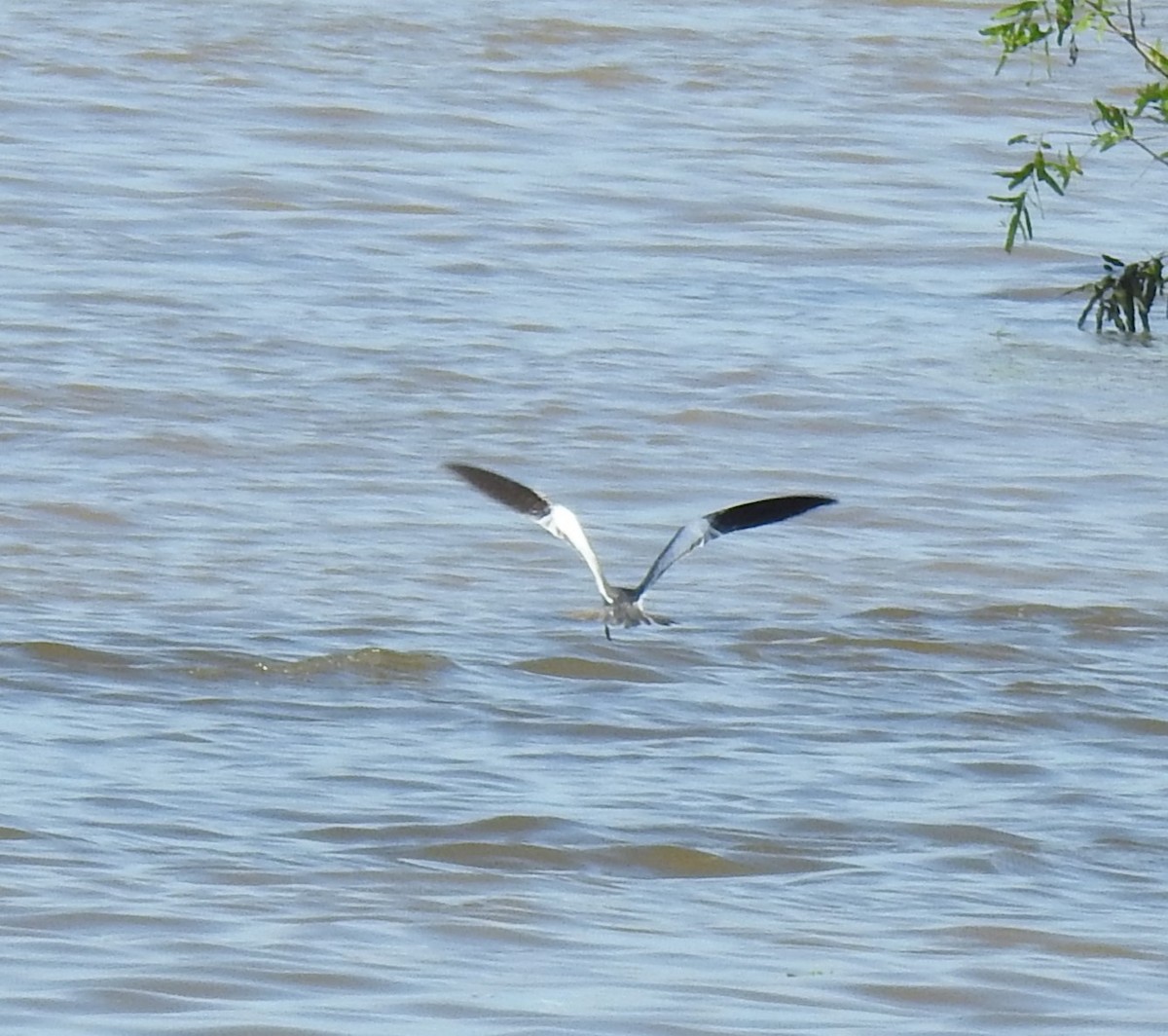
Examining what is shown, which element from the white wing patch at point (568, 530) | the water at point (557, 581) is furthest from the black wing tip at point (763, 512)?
the water at point (557, 581)

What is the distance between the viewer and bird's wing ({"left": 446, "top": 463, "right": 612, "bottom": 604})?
5.92 meters

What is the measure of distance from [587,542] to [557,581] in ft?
7.74

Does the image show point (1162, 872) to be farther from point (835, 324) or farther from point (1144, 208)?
point (1144, 208)

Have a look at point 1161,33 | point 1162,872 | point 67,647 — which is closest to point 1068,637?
point 1162,872

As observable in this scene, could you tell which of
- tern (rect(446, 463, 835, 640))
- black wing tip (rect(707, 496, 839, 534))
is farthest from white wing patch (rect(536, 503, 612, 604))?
black wing tip (rect(707, 496, 839, 534))

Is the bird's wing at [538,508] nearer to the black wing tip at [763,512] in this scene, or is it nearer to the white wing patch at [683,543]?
the white wing patch at [683,543]

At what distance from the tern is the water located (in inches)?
17.3

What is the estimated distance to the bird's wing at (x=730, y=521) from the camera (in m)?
5.95

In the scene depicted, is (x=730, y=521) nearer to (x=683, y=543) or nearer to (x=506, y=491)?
(x=683, y=543)

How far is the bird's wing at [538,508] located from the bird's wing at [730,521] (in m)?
0.11

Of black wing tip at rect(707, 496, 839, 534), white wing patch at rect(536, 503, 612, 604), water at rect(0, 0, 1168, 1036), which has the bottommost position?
water at rect(0, 0, 1168, 1036)

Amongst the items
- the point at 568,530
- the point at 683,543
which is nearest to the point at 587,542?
the point at 568,530

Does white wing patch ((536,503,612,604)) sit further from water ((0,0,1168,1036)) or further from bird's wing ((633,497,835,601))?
water ((0,0,1168,1036))

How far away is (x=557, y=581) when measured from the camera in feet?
27.5
